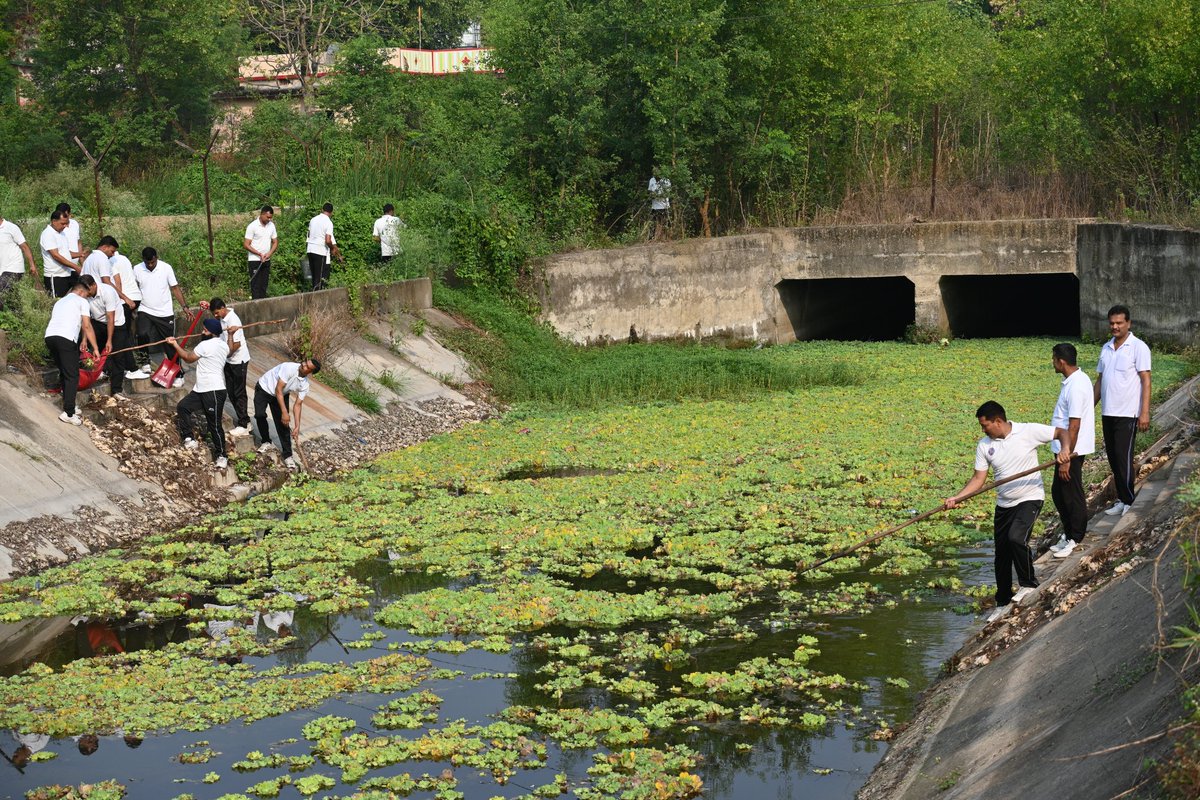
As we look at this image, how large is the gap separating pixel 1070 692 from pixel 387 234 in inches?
742

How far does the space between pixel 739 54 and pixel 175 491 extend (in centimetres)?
1801

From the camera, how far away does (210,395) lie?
1603 centimetres

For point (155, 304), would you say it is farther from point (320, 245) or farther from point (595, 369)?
point (595, 369)

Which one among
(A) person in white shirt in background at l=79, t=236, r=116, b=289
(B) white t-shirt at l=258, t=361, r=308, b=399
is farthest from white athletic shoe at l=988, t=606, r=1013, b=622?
(A) person in white shirt in background at l=79, t=236, r=116, b=289

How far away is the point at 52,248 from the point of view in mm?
16734

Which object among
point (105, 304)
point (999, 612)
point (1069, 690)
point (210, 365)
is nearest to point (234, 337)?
point (210, 365)

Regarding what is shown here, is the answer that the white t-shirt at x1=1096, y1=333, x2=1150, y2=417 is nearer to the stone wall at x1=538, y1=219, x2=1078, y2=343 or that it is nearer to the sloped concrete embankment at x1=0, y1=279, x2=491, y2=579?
the sloped concrete embankment at x1=0, y1=279, x2=491, y2=579

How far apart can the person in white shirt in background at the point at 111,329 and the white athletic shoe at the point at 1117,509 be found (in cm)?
1119

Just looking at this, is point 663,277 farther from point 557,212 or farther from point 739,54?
point 739,54

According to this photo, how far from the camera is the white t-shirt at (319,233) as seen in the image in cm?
2225


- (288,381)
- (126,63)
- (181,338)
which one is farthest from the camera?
(126,63)

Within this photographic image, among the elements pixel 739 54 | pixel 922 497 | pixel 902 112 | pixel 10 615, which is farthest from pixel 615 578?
pixel 902 112

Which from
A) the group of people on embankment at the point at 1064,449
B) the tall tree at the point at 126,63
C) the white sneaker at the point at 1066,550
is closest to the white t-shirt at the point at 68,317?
the group of people on embankment at the point at 1064,449

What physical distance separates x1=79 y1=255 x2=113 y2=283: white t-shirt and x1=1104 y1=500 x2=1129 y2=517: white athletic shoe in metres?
11.6
